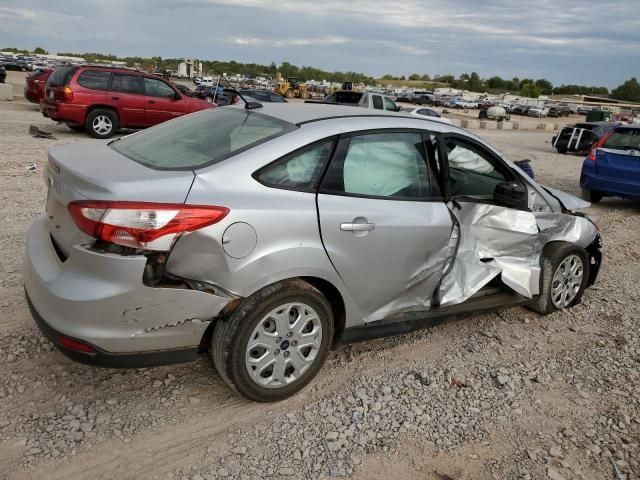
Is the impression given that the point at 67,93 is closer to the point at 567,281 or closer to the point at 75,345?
the point at 75,345

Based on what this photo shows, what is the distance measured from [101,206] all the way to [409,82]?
16375 centimetres

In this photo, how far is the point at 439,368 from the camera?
362 centimetres

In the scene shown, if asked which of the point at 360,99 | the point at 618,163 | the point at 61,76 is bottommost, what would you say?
the point at 618,163

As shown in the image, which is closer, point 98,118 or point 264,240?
point 264,240

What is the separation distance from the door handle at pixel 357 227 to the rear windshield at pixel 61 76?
11.5 m

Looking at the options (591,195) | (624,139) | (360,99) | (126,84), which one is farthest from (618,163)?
(126,84)

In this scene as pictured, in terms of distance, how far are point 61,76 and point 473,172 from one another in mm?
11627

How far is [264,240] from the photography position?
272 cm

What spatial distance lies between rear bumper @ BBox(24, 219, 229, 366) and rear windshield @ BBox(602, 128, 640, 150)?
358 inches

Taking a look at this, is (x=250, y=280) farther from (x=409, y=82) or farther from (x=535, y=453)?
(x=409, y=82)

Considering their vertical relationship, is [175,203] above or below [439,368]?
above

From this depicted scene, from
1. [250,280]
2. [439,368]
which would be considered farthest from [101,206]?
[439,368]

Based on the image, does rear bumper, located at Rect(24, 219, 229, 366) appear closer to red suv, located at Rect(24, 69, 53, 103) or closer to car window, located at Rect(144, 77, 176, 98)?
car window, located at Rect(144, 77, 176, 98)

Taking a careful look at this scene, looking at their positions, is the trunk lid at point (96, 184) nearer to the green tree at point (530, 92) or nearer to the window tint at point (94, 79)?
the window tint at point (94, 79)
